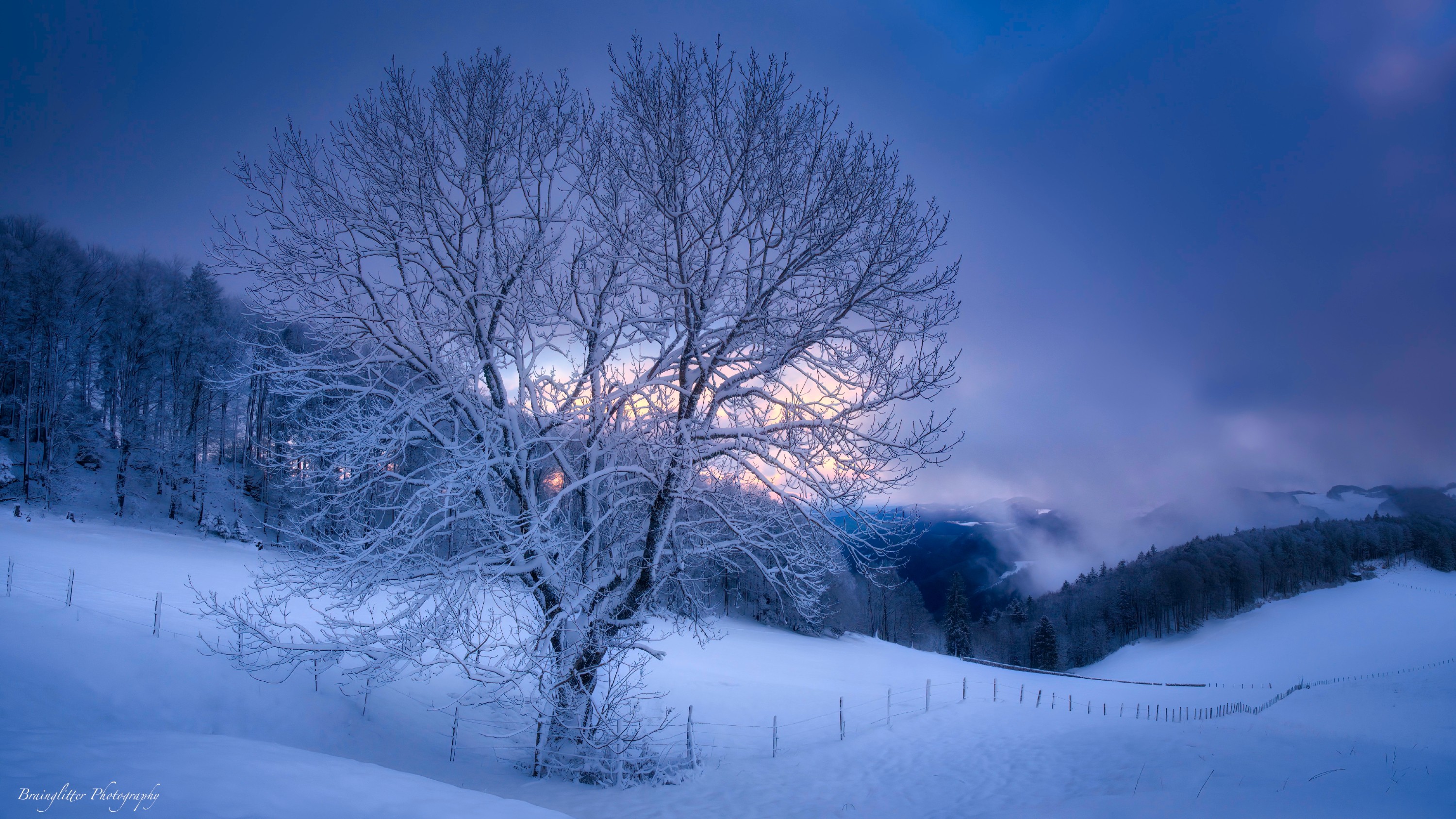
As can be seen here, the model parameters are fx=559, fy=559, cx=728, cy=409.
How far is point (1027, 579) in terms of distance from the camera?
6350 centimetres

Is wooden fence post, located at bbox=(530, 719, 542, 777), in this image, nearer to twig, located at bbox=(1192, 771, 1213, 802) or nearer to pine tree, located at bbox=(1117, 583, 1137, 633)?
twig, located at bbox=(1192, 771, 1213, 802)

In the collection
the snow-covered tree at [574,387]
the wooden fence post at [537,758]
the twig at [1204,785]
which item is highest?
the snow-covered tree at [574,387]

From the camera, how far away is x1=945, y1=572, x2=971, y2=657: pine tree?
50344 mm

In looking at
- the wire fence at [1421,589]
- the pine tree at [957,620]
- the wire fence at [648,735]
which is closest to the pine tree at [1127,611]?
the wire fence at [1421,589]

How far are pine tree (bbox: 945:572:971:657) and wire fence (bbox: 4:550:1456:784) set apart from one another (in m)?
30.3

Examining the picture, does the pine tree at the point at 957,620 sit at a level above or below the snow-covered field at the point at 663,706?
below

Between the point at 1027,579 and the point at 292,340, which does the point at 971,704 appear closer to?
A: the point at 292,340

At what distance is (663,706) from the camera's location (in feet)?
46.3

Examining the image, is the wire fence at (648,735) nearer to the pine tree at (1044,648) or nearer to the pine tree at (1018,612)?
the pine tree at (1044,648)

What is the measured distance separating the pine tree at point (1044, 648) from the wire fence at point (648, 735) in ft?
97.3

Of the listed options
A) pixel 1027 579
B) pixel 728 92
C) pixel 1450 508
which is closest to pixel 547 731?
pixel 728 92

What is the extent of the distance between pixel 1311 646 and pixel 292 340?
58088 mm

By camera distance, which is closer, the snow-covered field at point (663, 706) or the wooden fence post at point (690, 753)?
the snow-covered field at point (663, 706)

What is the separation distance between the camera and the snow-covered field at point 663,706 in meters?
3.69
